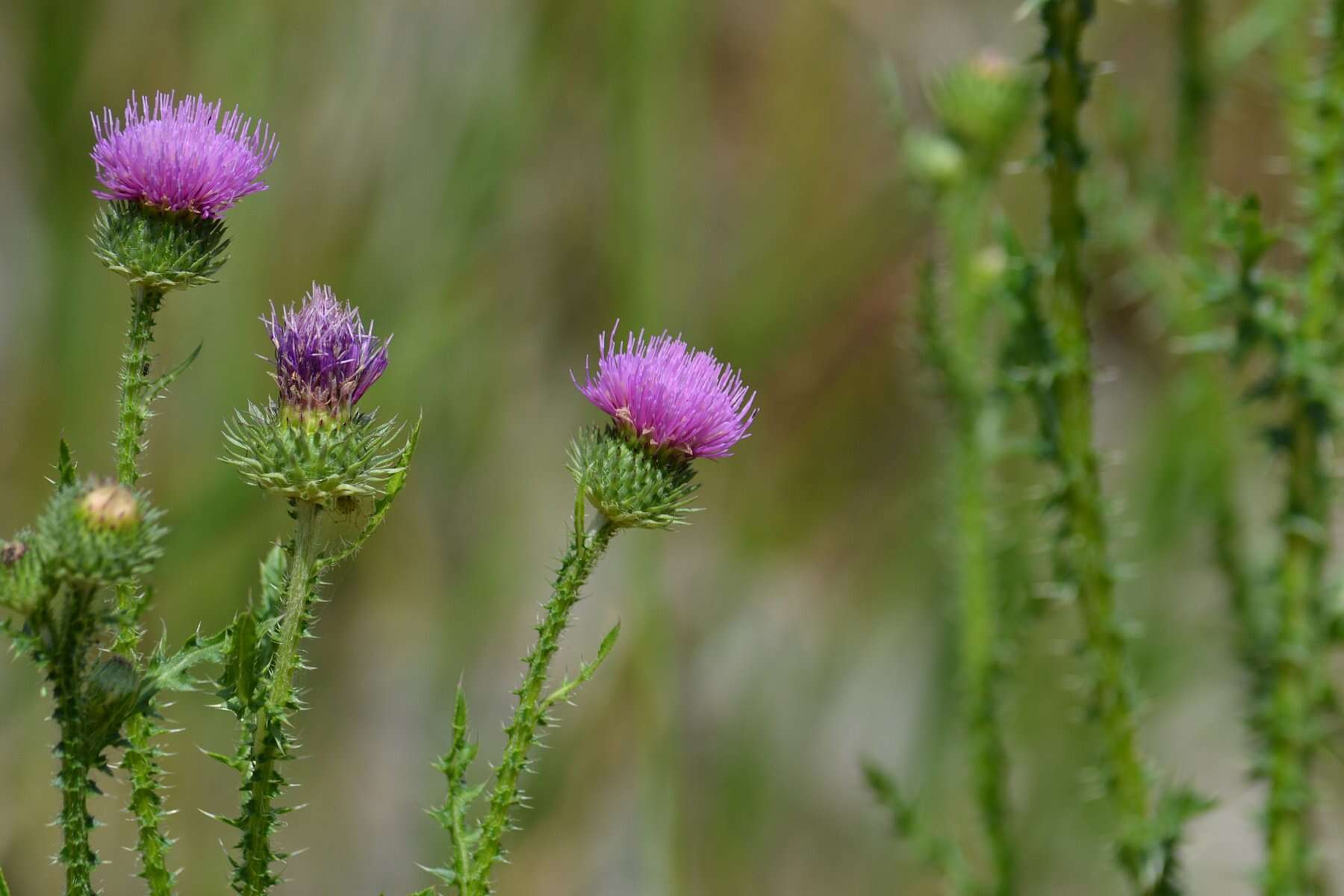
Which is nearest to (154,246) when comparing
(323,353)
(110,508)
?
(323,353)

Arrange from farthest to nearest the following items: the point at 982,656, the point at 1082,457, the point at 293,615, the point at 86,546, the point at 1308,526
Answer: the point at 982,656
the point at 1308,526
the point at 1082,457
the point at 293,615
the point at 86,546

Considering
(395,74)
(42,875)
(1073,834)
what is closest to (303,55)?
(395,74)

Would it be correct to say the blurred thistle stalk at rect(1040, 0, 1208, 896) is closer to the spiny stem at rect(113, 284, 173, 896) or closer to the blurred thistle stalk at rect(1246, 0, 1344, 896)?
the blurred thistle stalk at rect(1246, 0, 1344, 896)

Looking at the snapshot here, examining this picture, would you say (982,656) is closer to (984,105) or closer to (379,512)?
(984,105)

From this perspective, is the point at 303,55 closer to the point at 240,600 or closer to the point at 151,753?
the point at 240,600

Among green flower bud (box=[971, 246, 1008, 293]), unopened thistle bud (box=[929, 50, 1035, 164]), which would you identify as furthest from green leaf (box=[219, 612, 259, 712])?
unopened thistle bud (box=[929, 50, 1035, 164])

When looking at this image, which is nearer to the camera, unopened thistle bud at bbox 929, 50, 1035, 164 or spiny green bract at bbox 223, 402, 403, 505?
spiny green bract at bbox 223, 402, 403, 505
